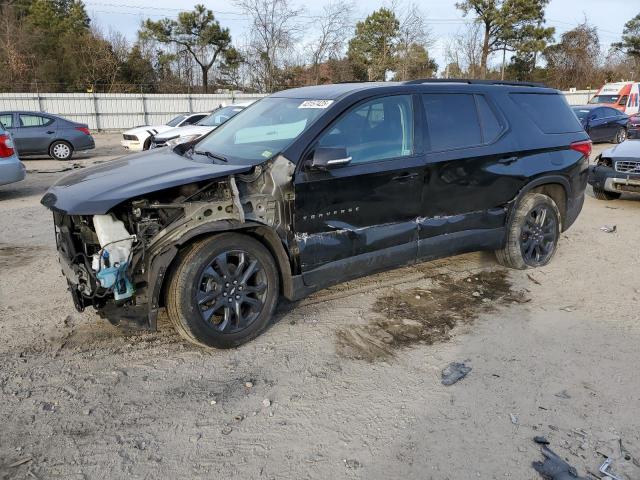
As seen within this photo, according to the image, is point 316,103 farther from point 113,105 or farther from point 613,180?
point 113,105

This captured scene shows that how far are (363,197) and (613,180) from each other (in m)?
6.60

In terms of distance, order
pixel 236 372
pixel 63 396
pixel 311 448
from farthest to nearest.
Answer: pixel 236 372
pixel 63 396
pixel 311 448

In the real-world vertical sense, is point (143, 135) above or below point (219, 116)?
below

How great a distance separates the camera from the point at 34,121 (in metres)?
15.8

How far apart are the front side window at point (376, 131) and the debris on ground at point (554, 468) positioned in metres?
2.38

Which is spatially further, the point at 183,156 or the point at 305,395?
the point at 183,156

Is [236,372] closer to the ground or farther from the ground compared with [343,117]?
closer to the ground

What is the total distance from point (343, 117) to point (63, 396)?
8.92 ft

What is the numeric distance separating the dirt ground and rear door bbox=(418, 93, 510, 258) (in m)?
0.64

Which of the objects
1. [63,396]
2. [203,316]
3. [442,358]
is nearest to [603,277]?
[442,358]

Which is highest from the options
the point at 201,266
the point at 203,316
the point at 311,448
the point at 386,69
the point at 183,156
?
the point at 386,69

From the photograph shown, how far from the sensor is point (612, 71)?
144 ft

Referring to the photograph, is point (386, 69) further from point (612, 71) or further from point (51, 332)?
point (51, 332)

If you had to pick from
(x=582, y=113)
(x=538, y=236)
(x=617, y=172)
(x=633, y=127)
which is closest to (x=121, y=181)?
(x=538, y=236)
